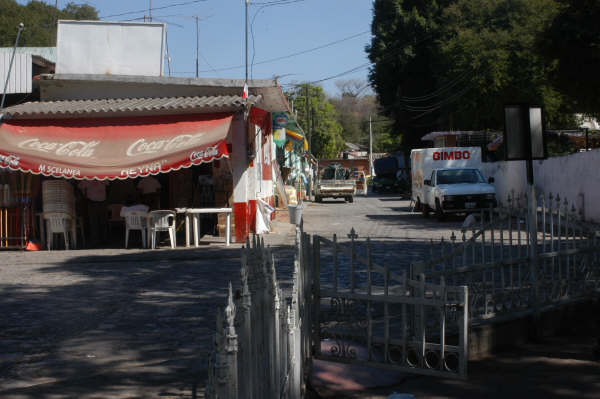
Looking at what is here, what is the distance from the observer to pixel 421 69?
49281 mm

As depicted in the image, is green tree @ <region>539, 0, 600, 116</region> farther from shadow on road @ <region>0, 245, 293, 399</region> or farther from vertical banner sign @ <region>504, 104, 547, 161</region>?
shadow on road @ <region>0, 245, 293, 399</region>

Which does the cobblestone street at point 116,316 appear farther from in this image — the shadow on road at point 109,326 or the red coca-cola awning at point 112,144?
the red coca-cola awning at point 112,144

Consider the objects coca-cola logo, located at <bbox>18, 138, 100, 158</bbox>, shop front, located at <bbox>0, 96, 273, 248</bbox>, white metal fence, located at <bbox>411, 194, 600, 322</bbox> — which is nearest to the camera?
white metal fence, located at <bbox>411, 194, 600, 322</bbox>

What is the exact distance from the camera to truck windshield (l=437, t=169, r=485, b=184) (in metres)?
23.6

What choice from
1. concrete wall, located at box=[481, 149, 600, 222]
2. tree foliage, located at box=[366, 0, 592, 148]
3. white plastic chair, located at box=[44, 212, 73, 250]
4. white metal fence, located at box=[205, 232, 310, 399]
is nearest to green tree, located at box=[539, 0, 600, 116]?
concrete wall, located at box=[481, 149, 600, 222]

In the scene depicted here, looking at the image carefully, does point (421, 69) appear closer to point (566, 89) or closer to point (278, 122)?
point (278, 122)

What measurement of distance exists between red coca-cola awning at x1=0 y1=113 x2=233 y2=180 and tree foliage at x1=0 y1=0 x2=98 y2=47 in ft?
109

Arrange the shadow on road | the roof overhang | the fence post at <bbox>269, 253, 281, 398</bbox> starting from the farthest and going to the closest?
the roof overhang < the shadow on road < the fence post at <bbox>269, 253, 281, 398</bbox>

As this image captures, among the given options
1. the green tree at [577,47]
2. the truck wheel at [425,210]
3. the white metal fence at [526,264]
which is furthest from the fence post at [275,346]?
the truck wheel at [425,210]

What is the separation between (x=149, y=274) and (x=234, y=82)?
691 cm

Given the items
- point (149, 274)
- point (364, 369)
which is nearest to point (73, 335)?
point (364, 369)

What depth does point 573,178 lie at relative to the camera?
19922 millimetres

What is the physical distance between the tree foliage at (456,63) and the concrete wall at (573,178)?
565 cm

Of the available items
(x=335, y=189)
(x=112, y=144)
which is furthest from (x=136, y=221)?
(x=335, y=189)
